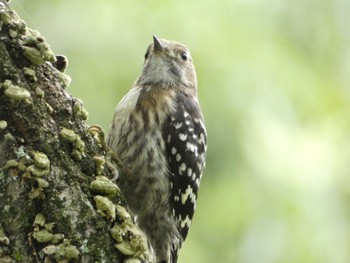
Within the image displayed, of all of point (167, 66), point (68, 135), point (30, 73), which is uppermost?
point (167, 66)

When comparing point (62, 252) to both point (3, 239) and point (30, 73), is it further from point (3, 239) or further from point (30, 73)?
point (30, 73)

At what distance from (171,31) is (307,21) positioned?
1.49 meters

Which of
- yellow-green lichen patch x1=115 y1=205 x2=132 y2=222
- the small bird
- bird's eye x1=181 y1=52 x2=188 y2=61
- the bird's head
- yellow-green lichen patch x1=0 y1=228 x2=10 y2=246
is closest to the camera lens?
yellow-green lichen patch x1=0 y1=228 x2=10 y2=246

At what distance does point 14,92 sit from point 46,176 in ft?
1.03

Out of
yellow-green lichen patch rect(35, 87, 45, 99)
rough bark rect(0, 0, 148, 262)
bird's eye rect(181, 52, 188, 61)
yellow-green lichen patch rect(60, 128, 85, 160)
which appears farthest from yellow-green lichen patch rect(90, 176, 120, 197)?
bird's eye rect(181, 52, 188, 61)

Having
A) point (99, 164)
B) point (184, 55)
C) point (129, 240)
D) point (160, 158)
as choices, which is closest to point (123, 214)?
point (129, 240)

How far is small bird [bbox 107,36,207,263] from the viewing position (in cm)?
390

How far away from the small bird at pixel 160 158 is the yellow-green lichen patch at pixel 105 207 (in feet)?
3.79

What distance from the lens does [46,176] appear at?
243cm

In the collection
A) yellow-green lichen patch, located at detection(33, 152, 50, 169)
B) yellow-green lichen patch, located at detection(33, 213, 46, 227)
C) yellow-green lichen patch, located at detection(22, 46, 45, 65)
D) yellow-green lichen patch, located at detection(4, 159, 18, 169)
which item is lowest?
yellow-green lichen patch, located at detection(33, 213, 46, 227)

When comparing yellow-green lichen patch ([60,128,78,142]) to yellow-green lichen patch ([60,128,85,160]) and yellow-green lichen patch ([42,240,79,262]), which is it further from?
yellow-green lichen patch ([42,240,79,262])

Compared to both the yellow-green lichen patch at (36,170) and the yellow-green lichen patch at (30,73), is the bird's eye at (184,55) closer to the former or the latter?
the yellow-green lichen patch at (30,73)

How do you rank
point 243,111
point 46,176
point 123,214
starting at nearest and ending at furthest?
1. point 46,176
2. point 123,214
3. point 243,111

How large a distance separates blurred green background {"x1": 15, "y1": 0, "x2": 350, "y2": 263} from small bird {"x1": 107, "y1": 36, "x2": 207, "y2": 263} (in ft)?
1.50
